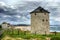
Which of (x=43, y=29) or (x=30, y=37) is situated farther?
(x=43, y=29)

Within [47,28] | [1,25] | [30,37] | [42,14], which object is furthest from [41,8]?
[1,25]

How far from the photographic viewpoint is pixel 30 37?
31938mm

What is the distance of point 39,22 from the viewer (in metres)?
39.8

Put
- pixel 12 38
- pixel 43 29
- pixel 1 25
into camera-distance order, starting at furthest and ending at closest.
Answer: pixel 1 25 < pixel 43 29 < pixel 12 38

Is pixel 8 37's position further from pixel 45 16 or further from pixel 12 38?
pixel 45 16

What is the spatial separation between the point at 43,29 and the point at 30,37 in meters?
8.31

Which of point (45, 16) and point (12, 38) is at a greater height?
point (45, 16)

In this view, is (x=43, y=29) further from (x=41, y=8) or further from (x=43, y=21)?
(x=41, y=8)

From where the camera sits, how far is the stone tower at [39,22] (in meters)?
39.6

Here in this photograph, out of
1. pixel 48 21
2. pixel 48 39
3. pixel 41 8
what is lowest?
pixel 48 39

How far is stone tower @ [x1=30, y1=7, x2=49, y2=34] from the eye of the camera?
3956 cm

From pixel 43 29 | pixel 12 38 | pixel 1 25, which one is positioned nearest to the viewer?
pixel 12 38

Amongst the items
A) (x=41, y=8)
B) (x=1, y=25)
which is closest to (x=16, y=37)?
(x=41, y=8)

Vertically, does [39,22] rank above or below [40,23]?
above
